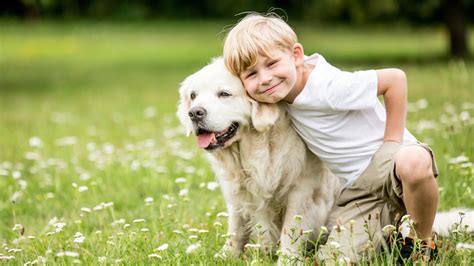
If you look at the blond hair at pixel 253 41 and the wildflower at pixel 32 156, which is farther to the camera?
the wildflower at pixel 32 156

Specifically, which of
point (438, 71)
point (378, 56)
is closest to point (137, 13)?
point (378, 56)

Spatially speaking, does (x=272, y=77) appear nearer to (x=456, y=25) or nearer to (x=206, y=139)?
(x=206, y=139)

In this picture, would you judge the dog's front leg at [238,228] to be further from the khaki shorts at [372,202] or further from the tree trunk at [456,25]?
the tree trunk at [456,25]

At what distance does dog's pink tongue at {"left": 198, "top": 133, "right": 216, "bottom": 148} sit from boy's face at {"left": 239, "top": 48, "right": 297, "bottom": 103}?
0.31m

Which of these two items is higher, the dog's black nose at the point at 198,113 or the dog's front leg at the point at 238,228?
the dog's black nose at the point at 198,113

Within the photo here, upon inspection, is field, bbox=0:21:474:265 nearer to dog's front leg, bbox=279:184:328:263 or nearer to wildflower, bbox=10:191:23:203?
wildflower, bbox=10:191:23:203

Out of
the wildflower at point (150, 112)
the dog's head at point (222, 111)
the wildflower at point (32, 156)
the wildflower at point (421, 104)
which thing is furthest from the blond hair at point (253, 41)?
the wildflower at point (150, 112)

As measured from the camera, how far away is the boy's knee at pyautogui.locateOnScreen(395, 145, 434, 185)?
10.2 ft

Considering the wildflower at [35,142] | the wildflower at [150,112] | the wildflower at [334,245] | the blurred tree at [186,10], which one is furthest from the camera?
the blurred tree at [186,10]

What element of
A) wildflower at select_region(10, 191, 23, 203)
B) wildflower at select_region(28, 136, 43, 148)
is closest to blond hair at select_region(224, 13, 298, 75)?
wildflower at select_region(10, 191, 23, 203)

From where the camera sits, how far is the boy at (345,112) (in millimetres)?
3371

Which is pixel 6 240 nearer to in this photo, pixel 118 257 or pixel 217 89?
pixel 118 257

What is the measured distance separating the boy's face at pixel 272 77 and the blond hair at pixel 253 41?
0.04 metres

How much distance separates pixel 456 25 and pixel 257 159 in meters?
13.2
